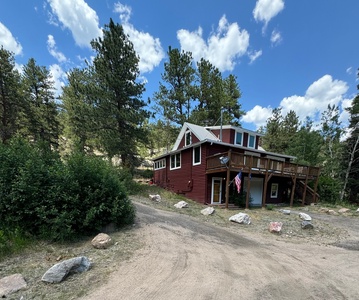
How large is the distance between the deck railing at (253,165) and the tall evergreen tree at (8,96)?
18.8 m

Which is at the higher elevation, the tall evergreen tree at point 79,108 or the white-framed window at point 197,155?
the tall evergreen tree at point 79,108

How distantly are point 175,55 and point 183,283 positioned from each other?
79.4ft

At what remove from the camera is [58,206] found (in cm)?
576

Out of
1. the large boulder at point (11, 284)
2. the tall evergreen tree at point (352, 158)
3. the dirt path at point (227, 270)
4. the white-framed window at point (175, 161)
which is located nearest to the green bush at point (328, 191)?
the tall evergreen tree at point (352, 158)

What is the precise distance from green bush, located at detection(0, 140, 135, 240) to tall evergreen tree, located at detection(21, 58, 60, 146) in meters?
18.3

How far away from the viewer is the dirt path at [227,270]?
345cm

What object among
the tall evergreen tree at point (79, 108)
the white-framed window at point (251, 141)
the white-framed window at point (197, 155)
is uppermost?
the tall evergreen tree at point (79, 108)

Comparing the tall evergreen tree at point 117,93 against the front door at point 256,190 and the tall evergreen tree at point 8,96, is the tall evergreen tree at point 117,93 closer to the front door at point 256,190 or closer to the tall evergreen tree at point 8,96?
the tall evergreen tree at point 8,96

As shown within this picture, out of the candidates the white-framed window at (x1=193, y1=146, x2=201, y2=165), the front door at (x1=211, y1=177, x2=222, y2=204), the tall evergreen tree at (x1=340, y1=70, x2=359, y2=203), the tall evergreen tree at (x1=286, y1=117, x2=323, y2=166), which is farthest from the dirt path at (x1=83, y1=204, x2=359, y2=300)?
the tall evergreen tree at (x1=286, y1=117, x2=323, y2=166)

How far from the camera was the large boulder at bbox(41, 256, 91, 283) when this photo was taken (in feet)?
12.1

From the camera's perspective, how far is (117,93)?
634 inches

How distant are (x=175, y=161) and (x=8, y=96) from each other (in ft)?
55.6

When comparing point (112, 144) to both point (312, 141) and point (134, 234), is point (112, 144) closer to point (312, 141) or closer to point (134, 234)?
point (134, 234)

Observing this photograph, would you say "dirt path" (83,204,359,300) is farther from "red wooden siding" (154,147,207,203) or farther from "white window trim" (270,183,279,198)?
"white window trim" (270,183,279,198)
